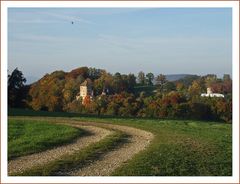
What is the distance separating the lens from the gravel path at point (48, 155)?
1276 cm

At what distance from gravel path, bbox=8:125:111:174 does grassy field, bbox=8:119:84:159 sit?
46 cm

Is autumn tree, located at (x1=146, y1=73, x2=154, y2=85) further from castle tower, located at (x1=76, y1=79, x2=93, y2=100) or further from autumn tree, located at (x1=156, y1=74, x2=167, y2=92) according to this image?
castle tower, located at (x1=76, y1=79, x2=93, y2=100)

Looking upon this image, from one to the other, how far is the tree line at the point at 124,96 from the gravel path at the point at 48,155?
24078 millimetres

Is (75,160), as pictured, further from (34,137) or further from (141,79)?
(141,79)

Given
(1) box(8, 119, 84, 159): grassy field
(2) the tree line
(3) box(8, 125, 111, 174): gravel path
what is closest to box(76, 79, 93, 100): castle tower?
(2) the tree line

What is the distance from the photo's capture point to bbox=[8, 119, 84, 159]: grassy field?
51.6 ft

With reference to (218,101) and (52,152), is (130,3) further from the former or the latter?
(218,101)

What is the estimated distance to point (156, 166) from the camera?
1271cm

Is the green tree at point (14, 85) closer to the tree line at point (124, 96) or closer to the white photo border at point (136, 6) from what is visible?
the tree line at point (124, 96)

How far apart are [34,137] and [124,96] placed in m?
27.8

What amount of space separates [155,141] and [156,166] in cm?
576

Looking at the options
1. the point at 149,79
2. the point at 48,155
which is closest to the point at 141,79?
the point at 149,79

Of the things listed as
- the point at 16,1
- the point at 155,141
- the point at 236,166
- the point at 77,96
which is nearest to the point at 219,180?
the point at 236,166

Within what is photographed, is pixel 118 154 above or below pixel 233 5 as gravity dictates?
below
